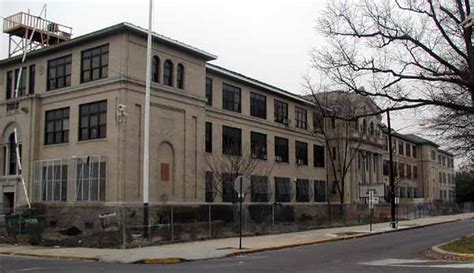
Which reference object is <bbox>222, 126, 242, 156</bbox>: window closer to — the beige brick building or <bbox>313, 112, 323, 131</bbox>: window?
the beige brick building

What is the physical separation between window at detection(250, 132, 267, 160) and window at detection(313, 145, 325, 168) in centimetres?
1125

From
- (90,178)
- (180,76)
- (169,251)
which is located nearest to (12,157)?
(90,178)

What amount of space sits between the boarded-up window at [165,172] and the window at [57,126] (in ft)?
22.9

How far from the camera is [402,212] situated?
6888 centimetres

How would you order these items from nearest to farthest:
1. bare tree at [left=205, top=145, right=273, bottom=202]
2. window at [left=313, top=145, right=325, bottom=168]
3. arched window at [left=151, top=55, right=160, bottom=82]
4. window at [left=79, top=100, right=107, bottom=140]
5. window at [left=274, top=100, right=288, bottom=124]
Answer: window at [left=79, top=100, right=107, bottom=140] → arched window at [left=151, top=55, right=160, bottom=82] → bare tree at [left=205, top=145, right=273, bottom=202] → window at [left=274, top=100, right=288, bottom=124] → window at [left=313, top=145, right=325, bottom=168]

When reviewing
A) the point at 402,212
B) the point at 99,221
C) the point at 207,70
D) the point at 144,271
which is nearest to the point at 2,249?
the point at 99,221

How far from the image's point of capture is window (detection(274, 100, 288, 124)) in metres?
56.3

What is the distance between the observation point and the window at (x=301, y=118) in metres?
60.2

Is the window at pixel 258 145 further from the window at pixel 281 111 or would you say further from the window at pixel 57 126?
the window at pixel 57 126

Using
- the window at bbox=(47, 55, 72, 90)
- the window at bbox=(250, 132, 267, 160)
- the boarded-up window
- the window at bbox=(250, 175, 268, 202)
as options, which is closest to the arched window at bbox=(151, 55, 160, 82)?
the boarded-up window

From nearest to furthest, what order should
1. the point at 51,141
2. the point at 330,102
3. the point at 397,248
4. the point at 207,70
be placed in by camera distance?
1. the point at 397,248
2. the point at 51,141
3. the point at 207,70
4. the point at 330,102

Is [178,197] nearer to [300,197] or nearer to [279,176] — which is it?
[279,176]

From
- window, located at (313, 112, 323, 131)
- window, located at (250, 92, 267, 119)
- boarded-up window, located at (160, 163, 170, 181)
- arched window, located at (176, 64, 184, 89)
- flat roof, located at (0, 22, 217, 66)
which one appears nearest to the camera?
flat roof, located at (0, 22, 217, 66)

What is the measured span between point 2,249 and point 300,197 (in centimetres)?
3701
